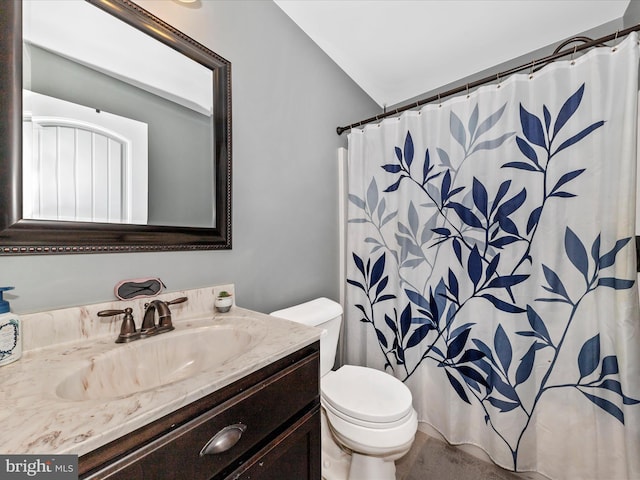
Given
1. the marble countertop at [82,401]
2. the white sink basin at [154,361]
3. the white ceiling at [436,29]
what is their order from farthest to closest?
the white ceiling at [436,29] < the white sink basin at [154,361] < the marble countertop at [82,401]

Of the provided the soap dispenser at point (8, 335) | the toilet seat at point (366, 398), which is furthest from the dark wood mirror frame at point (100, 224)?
the toilet seat at point (366, 398)

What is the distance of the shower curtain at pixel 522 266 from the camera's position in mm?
1084

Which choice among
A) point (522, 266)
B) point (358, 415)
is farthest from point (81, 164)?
point (522, 266)

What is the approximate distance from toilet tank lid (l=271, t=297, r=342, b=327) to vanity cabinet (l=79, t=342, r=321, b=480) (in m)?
0.45

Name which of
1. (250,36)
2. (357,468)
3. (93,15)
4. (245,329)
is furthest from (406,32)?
(357,468)

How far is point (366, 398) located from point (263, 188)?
1107 millimetres

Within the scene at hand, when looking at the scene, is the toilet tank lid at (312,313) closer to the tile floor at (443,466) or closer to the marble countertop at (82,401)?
the marble countertop at (82,401)

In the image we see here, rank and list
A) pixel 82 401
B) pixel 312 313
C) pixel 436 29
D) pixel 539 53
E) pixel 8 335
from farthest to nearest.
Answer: pixel 539 53 → pixel 436 29 → pixel 312 313 → pixel 8 335 → pixel 82 401

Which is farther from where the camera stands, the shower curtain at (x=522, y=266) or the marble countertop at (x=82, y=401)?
the shower curtain at (x=522, y=266)

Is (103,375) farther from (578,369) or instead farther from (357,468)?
(578,369)

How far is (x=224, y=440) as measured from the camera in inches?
21.9

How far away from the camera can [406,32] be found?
62.6 inches

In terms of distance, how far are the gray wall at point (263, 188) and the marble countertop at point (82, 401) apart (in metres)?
0.14

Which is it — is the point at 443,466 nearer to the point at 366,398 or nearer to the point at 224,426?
the point at 366,398
